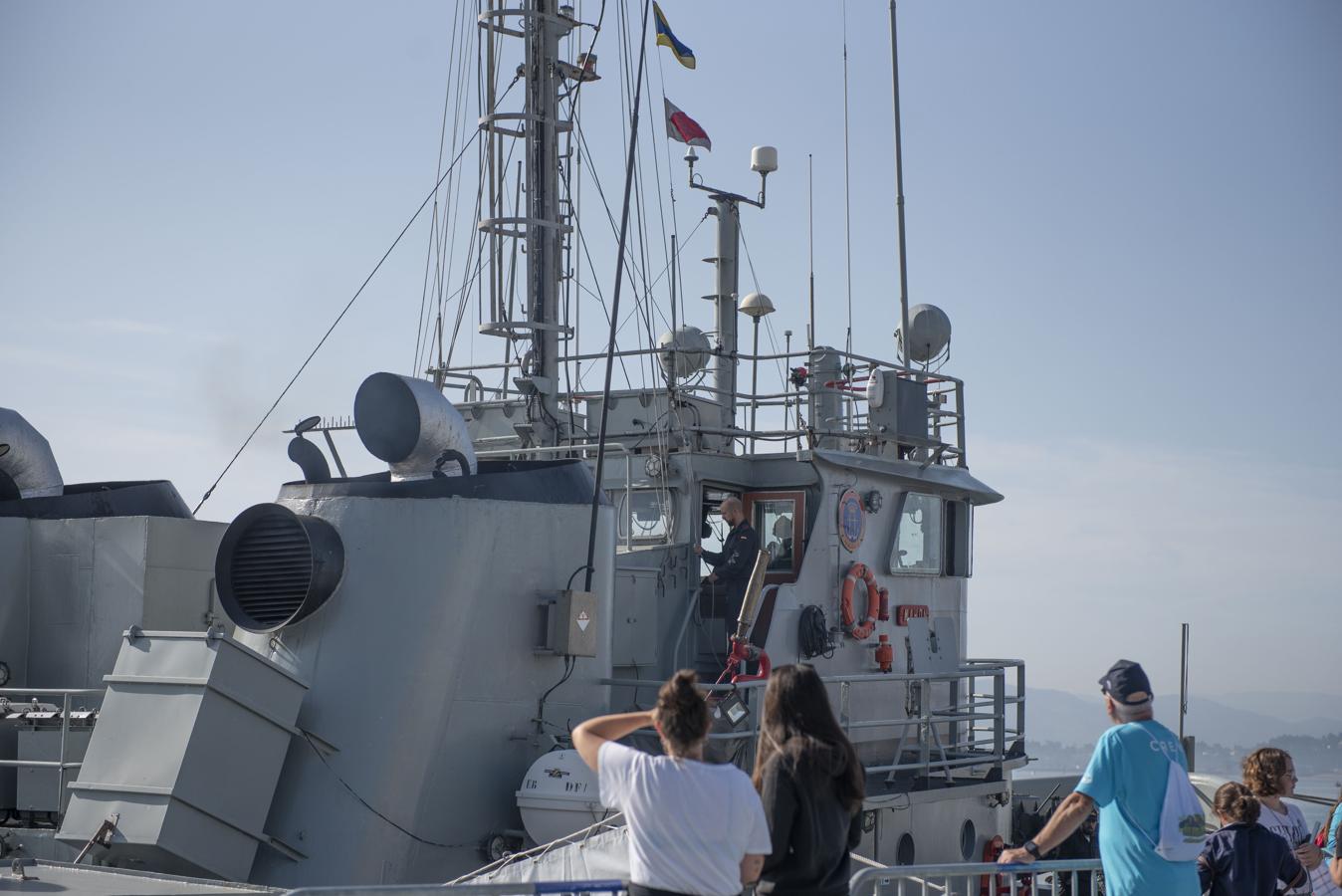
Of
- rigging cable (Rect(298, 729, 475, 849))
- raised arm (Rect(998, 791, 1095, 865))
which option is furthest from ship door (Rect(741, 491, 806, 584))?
raised arm (Rect(998, 791, 1095, 865))

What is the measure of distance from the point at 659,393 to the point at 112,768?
24.9 feet

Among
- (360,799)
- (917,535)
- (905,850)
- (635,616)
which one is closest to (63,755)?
(360,799)

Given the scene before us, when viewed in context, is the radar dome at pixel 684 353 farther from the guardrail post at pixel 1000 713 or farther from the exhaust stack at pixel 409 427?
the exhaust stack at pixel 409 427

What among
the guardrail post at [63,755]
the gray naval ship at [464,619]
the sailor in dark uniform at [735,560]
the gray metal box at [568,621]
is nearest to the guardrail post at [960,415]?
the gray naval ship at [464,619]

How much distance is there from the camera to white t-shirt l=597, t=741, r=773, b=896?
4.82m

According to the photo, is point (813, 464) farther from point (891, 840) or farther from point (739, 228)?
point (739, 228)

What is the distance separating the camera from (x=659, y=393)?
15.4 m

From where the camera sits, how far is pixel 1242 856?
→ 653cm

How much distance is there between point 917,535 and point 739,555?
9.99 feet

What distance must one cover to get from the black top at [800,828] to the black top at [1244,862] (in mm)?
2347

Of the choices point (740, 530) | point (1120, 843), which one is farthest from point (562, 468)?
point (1120, 843)

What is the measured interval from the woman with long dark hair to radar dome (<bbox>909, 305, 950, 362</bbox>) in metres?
A: 13.4

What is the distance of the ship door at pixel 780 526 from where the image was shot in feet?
47.6

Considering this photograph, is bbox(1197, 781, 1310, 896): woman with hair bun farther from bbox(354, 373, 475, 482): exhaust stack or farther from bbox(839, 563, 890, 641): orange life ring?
bbox(839, 563, 890, 641): orange life ring
